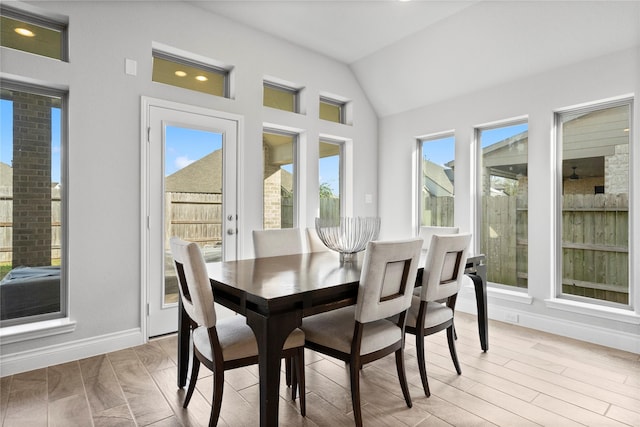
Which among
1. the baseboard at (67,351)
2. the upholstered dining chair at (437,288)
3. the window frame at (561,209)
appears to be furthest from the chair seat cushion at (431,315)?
the baseboard at (67,351)

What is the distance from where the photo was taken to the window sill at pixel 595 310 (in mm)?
2898

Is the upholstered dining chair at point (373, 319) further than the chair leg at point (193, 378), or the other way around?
the chair leg at point (193, 378)

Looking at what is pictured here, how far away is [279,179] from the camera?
4.12 meters

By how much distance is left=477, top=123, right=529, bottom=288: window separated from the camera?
145 inches

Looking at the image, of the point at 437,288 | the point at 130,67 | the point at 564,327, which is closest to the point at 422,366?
the point at 437,288

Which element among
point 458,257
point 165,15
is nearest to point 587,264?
point 458,257

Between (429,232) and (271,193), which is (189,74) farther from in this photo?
(429,232)

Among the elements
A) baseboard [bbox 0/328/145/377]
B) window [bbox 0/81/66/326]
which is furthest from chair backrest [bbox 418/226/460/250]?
window [bbox 0/81/66/326]

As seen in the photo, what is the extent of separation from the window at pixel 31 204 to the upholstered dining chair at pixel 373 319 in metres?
2.09

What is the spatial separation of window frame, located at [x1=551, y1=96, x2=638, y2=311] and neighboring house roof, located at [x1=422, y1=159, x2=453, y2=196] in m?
1.15

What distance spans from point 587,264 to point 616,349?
74cm

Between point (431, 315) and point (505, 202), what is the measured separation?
7.02 feet

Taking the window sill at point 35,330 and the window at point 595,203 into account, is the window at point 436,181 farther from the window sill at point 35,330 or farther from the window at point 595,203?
the window sill at point 35,330

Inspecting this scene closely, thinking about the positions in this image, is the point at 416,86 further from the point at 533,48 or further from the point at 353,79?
the point at 533,48
